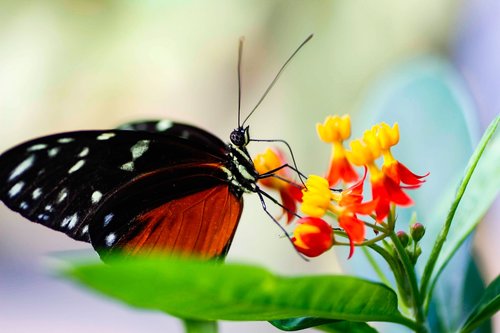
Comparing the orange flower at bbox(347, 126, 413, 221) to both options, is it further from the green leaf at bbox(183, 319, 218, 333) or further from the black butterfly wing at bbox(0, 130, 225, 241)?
the black butterfly wing at bbox(0, 130, 225, 241)

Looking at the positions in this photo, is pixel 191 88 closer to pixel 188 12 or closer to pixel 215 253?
pixel 188 12

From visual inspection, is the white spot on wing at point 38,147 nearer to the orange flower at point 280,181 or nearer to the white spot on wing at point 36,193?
the white spot on wing at point 36,193

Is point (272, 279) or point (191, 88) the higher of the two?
point (191, 88)

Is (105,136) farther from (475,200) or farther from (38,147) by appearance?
(475,200)

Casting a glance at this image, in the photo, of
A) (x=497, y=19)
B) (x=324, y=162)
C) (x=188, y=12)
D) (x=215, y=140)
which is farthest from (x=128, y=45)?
(x=215, y=140)

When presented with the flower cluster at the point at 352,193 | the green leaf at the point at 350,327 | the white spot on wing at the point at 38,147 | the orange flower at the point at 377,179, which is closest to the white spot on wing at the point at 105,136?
the white spot on wing at the point at 38,147

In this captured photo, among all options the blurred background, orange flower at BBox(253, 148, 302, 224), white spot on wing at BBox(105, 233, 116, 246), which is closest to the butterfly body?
white spot on wing at BBox(105, 233, 116, 246)
